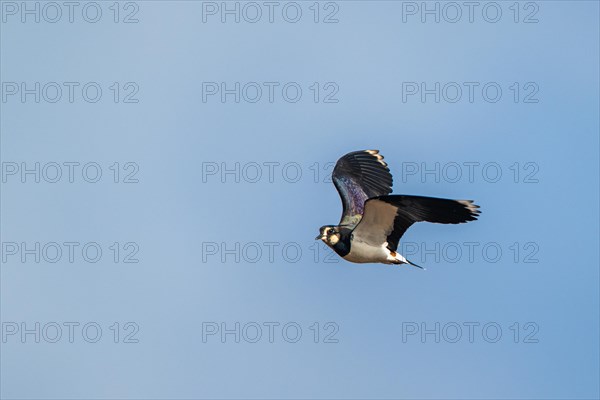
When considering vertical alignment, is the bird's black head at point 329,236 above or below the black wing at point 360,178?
below

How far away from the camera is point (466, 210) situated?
21.0m

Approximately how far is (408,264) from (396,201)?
5.68 feet

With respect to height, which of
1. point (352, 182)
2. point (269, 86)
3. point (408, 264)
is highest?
point (269, 86)

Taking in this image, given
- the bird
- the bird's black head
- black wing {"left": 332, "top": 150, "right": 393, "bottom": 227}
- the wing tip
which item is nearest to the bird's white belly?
the bird

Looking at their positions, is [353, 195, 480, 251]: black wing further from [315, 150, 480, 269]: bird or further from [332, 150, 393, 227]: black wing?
[332, 150, 393, 227]: black wing

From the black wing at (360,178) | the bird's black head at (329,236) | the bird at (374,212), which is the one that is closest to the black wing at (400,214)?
the bird at (374,212)

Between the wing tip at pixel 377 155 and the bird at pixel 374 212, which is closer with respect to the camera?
the bird at pixel 374 212

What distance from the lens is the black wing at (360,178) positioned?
2455 centimetres

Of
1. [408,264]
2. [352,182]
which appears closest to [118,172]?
[352,182]

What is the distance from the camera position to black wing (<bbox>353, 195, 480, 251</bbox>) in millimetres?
21031

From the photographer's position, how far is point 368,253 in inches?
894

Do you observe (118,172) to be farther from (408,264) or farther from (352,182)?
(408,264)

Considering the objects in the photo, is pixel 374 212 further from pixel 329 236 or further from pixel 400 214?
pixel 329 236

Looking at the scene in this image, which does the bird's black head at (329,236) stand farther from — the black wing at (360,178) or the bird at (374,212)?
the black wing at (360,178)
